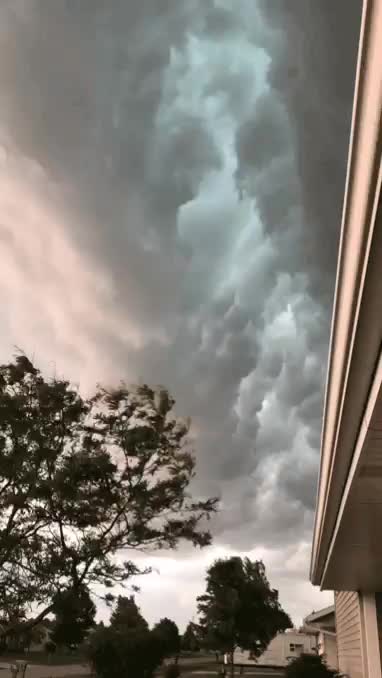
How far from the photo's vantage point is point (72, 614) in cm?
1447

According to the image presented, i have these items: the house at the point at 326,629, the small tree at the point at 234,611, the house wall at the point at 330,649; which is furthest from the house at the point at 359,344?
the small tree at the point at 234,611

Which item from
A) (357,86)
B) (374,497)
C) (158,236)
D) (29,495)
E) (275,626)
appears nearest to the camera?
(357,86)

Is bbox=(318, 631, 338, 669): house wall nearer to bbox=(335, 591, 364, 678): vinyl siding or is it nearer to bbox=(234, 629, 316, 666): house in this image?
bbox=(335, 591, 364, 678): vinyl siding

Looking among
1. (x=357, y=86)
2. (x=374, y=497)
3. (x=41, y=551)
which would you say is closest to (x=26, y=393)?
(x=41, y=551)

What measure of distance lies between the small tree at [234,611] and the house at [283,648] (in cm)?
1001

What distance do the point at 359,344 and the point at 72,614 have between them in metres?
14.0

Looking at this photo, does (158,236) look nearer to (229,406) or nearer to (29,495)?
→ (229,406)

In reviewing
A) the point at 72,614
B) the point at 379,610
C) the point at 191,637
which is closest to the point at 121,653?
the point at 72,614

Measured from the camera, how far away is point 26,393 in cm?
1560

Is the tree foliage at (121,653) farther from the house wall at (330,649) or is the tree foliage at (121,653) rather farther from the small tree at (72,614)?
the house wall at (330,649)

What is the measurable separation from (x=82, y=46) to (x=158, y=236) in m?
4.42

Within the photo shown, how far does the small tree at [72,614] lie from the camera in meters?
14.4

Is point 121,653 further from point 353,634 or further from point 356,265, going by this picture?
point 356,265

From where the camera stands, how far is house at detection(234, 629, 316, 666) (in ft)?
174
